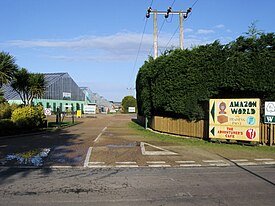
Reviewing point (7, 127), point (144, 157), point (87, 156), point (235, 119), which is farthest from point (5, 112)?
point (235, 119)

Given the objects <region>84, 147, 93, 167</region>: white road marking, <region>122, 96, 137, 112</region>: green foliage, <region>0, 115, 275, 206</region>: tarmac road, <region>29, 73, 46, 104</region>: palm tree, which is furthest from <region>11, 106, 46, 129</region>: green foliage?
<region>122, 96, 137, 112</region>: green foliage

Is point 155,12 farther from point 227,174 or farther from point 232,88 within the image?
point 227,174

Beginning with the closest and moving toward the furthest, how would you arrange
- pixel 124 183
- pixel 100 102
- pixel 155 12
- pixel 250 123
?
pixel 124 183 < pixel 250 123 < pixel 155 12 < pixel 100 102

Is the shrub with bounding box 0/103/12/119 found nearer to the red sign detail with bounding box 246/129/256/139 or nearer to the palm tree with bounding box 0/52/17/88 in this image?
the palm tree with bounding box 0/52/17/88

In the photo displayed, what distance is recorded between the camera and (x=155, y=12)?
26.3 meters

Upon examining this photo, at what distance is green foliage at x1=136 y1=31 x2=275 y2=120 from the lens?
15719mm

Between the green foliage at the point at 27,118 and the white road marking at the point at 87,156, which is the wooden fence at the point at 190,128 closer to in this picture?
the white road marking at the point at 87,156

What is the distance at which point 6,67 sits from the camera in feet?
76.0

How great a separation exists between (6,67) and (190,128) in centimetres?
1401

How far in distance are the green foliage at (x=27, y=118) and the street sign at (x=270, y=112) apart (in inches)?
592

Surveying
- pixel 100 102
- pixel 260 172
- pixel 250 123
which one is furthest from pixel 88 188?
pixel 100 102

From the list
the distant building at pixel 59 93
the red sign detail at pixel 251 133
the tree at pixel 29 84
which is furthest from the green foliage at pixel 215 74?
the distant building at pixel 59 93

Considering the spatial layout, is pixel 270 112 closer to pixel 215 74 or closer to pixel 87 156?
Result: pixel 215 74

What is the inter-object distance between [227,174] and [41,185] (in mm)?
5047
